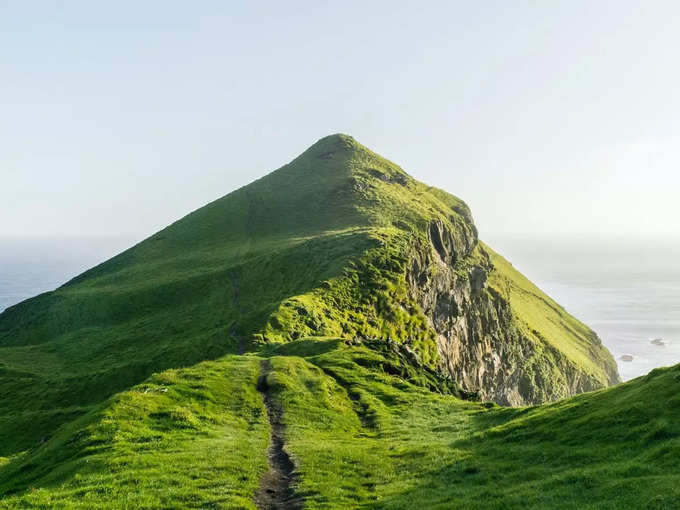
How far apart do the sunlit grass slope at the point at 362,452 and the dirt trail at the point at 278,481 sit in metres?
0.50

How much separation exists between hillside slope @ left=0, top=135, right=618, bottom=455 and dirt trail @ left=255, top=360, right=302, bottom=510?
33994 millimetres

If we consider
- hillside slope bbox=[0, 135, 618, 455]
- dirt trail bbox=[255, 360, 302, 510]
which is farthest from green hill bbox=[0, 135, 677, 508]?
hillside slope bbox=[0, 135, 618, 455]

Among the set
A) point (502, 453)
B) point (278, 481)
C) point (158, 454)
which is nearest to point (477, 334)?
point (502, 453)

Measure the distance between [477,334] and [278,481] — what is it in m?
129

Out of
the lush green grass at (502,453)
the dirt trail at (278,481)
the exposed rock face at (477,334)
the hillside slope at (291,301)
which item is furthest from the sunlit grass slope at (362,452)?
the exposed rock face at (477,334)

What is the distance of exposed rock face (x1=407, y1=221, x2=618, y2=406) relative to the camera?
11660 centimetres

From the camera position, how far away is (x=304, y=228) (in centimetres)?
14112

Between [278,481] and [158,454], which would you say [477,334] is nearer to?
[278,481]

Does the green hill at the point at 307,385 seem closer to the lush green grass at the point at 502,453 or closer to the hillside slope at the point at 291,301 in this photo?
the lush green grass at the point at 502,453

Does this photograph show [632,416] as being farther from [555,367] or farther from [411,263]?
[555,367]

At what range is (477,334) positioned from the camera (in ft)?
467

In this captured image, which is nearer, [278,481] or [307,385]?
[278,481]

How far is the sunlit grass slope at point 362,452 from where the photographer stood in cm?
1892

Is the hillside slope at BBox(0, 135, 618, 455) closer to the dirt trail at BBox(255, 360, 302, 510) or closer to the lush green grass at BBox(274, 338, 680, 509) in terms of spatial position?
the lush green grass at BBox(274, 338, 680, 509)
